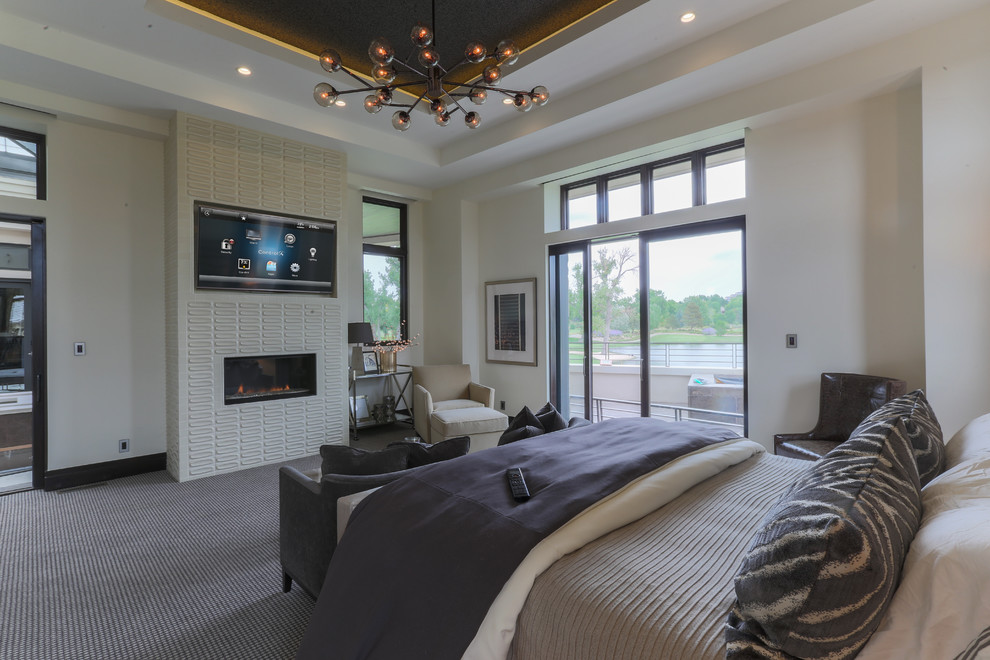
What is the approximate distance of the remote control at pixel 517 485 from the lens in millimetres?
1603

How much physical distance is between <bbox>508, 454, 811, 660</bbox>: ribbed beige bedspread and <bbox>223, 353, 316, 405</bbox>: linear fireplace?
13.3 feet

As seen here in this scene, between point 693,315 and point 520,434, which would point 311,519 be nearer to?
point 520,434

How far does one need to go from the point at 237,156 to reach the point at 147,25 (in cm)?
126

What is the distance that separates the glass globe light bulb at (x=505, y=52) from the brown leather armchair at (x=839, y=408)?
306cm

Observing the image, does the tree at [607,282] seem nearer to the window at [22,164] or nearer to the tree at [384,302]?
the tree at [384,302]

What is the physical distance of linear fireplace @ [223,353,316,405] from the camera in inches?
174

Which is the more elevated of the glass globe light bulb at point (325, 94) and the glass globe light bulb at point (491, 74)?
the glass globe light bulb at point (491, 74)

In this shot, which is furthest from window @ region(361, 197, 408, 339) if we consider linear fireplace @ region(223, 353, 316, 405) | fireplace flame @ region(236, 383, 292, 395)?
fireplace flame @ region(236, 383, 292, 395)

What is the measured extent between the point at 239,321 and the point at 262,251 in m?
0.71

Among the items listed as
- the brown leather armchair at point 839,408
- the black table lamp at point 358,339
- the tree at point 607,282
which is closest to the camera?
the brown leather armchair at point 839,408

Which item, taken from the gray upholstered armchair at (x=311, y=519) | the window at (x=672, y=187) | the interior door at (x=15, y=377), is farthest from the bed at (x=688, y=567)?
the interior door at (x=15, y=377)

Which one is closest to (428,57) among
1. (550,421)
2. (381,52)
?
(381,52)

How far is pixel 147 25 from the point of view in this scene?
3.17 metres

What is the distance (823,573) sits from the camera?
81 centimetres
